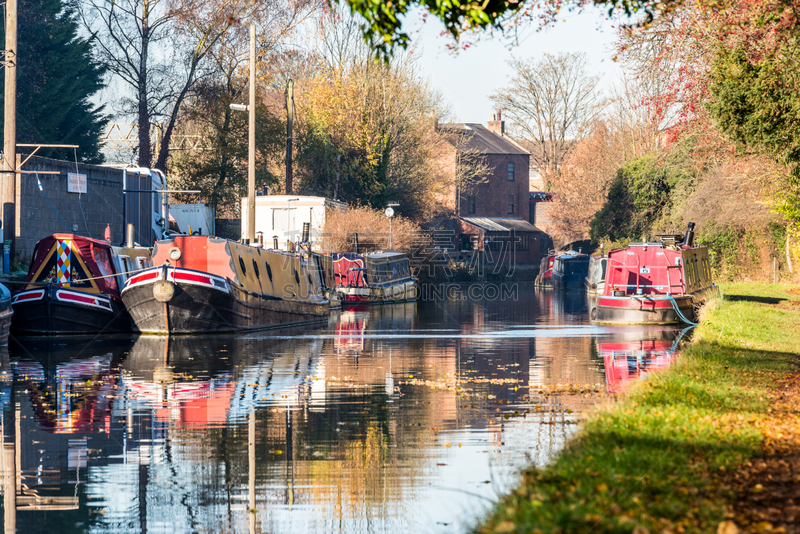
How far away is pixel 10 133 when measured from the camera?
74.2 ft

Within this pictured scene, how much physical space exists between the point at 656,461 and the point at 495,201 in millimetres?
71338

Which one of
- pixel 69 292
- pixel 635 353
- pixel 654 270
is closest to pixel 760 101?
pixel 635 353

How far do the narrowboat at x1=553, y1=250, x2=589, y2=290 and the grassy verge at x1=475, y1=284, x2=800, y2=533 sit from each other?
4597 cm

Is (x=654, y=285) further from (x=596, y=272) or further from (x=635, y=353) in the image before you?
(x=596, y=272)

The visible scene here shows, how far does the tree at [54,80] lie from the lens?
36.8 metres

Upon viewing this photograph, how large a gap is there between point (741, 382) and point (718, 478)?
509cm

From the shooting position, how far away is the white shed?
39.3 m

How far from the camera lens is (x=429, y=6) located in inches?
340

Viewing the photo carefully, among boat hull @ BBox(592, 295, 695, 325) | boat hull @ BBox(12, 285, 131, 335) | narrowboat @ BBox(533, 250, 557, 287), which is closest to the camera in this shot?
boat hull @ BBox(12, 285, 131, 335)

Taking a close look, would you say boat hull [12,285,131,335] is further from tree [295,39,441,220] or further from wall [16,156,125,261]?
tree [295,39,441,220]

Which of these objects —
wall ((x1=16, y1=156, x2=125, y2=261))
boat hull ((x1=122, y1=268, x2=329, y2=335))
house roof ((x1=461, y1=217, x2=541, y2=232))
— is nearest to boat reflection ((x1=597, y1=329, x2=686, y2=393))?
boat hull ((x1=122, y1=268, x2=329, y2=335))

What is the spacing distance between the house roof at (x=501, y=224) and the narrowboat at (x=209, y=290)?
4302 cm

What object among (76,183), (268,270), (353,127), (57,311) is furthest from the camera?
(353,127)

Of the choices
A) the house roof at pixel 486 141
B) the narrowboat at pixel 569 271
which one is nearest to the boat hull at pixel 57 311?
the narrowboat at pixel 569 271
